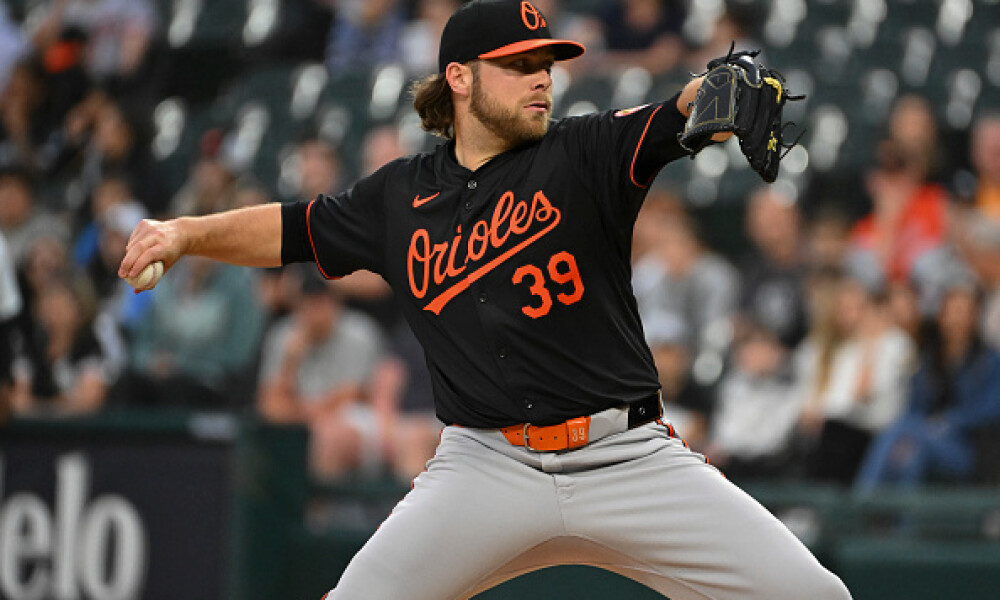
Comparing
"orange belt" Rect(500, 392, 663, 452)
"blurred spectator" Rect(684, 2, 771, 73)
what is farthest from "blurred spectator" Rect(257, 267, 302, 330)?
"orange belt" Rect(500, 392, 663, 452)

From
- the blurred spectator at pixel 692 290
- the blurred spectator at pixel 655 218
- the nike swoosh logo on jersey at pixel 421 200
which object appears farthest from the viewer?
the blurred spectator at pixel 655 218

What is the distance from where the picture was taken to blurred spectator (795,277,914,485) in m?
6.27

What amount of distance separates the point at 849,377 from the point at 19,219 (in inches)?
220

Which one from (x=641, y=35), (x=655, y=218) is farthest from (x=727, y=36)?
(x=655, y=218)

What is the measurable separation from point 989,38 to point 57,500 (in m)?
6.14

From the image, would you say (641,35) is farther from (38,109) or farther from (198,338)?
(38,109)

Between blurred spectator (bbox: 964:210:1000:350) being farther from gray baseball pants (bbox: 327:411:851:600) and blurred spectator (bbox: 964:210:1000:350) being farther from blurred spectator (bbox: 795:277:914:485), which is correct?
gray baseball pants (bbox: 327:411:851:600)

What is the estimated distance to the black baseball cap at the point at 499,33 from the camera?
368 cm

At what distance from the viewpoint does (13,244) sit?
9.00 metres

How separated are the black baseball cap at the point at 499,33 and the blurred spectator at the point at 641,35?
5231mm

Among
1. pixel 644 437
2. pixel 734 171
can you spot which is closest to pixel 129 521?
pixel 644 437

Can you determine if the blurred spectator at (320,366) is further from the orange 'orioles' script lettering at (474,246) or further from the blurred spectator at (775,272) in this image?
the orange 'orioles' script lettering at (474,246)

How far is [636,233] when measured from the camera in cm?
761

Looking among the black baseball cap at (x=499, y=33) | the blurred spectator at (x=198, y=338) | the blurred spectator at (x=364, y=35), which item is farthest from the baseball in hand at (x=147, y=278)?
the blurred spectator at (x=364, y=35)
